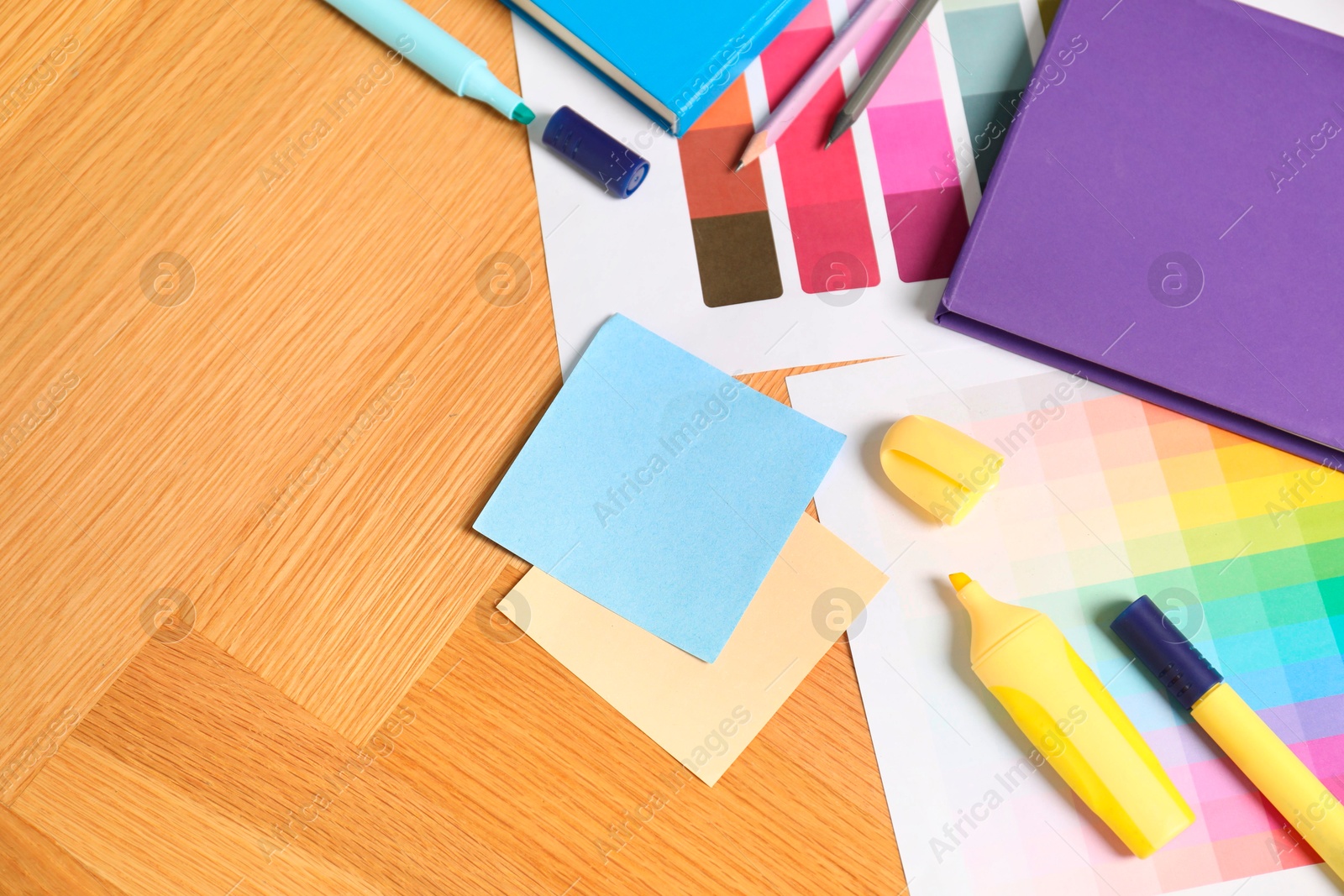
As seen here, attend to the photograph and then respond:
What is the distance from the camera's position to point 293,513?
0.69m

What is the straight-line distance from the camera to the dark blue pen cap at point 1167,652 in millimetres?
671

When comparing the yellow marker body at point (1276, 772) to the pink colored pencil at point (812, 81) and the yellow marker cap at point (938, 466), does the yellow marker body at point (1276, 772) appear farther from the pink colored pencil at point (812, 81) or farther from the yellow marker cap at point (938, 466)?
the pink colored pencil at point (812, 81)

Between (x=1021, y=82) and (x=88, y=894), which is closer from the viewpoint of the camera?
(x=88, y=894)

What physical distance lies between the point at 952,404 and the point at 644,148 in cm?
32

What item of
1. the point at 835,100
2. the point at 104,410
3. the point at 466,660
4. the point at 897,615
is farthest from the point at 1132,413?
the point at 104,410

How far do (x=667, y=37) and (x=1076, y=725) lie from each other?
0.60 metres

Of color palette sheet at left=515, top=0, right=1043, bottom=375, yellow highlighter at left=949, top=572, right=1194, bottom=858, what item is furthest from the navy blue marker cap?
yellow highlighter at left=949, top=572, right=1194, bottom=858

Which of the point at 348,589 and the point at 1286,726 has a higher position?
the point at 1286,726

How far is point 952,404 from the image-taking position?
720mm

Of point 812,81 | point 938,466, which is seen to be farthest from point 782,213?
point 938,466

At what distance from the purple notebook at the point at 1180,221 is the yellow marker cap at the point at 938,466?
10 cm

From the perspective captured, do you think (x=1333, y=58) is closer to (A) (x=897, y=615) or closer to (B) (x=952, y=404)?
(B) (x=952, y=404)

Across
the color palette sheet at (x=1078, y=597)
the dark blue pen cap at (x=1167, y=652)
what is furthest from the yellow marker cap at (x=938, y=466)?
the dark blue pen cap at (x=1167, y=652)

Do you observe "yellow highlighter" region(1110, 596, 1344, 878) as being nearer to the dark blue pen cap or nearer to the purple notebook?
the dark blue pen cap
